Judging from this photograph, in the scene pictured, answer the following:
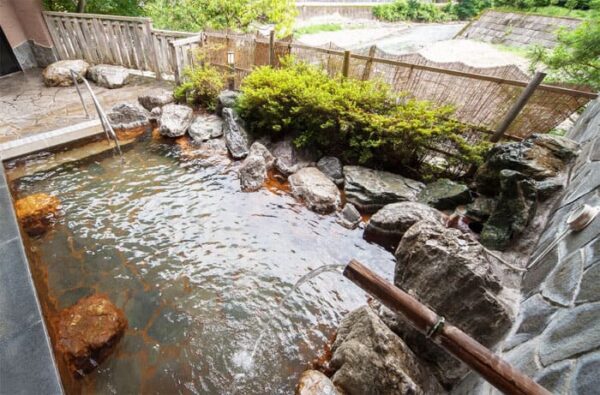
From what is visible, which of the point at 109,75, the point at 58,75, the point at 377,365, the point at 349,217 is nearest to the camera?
the point at 377,365

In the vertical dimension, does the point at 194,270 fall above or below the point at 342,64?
below

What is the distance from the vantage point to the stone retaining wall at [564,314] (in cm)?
143

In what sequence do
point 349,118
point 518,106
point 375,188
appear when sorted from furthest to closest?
point 349,118
point 375,188
point 518,106

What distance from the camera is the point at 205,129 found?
23.9ft

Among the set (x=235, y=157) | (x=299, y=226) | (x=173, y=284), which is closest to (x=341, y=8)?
(x=235, y=157)

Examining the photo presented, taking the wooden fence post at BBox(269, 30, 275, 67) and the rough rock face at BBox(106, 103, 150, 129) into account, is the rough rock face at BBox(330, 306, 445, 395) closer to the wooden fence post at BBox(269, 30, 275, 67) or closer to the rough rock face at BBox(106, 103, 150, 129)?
the wooden fence post at BBox(269, 30, 275, 67)

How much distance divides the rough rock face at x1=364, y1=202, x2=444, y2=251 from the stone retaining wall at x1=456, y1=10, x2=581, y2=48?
19926 mm

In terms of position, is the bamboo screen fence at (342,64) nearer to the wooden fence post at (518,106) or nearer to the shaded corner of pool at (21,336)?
the wooden fence post at (518,106)

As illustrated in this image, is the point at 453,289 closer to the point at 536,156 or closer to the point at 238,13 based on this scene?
the point at 536,156

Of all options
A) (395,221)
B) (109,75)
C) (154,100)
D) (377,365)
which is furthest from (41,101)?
(377,365)

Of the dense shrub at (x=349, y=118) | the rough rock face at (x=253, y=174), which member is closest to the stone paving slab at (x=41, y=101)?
the dense shrub at (x=349, y=118)

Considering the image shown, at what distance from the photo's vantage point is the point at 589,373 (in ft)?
4.33

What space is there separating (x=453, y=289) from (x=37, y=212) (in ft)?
20.6

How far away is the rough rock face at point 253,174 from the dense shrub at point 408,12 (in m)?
27.8
